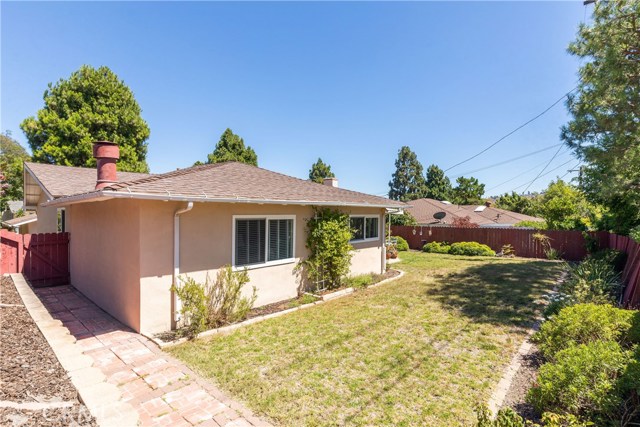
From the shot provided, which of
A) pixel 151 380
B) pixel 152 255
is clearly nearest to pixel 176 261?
pixel 152 255

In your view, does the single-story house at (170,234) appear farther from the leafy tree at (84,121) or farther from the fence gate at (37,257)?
the leafy tree at (84,121)

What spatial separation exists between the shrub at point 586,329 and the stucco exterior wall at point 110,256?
7799 mm

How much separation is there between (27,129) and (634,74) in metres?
33.3

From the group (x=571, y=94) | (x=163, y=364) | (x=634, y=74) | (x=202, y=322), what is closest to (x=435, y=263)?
(x=571, y=94)

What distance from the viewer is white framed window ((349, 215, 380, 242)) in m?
11.7

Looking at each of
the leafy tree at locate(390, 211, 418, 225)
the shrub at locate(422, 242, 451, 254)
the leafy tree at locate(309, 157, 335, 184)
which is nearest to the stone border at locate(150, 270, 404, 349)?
the shrub at locate(422, 242, 451, 254)

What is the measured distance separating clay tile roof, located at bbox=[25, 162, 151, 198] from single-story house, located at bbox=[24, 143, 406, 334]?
0.09 meters

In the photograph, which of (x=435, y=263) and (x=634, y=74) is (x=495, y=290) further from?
(x=634, y=74)

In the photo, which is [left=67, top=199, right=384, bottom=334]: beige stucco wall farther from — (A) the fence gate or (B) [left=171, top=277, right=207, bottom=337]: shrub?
(A) the fence gate

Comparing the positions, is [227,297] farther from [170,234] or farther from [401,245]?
[401,245]

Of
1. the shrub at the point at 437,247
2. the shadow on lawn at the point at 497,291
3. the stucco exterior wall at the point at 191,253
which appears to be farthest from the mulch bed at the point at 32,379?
the shrub at the point at 437,247

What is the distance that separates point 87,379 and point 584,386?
21.4ft

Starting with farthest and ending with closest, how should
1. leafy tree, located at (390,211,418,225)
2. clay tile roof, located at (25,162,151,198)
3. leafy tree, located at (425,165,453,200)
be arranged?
leafy tree, located at (425,165,453,200)
leafy tree, located at (390,211,418,225)
clay tile roof, located at (25,162,151,198)

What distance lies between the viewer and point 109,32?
12.7 metres
